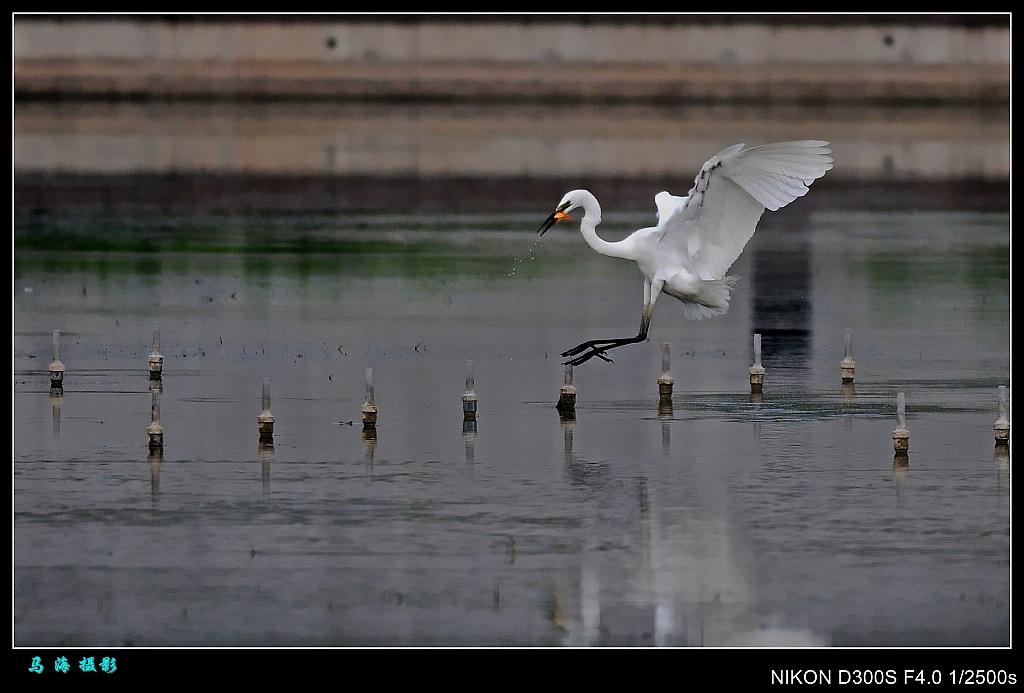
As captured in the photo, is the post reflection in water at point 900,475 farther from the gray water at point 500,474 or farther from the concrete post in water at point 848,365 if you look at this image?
the concrete post in water at point 848,365

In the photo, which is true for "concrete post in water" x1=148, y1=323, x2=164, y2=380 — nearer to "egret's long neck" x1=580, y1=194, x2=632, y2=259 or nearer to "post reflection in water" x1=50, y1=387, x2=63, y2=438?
"post reflection in water" x1=50, y1=387, x2=63, y2=438

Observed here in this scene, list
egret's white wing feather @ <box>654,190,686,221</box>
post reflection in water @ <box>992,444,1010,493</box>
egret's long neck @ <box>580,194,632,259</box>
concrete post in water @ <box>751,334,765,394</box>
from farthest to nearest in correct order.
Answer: concrete post in water @ <box>751,334,765,394</box> → egret's white wing feather @ <box>654,190,686,221</box> → egret's long neck @ <box>580,194,632,259</box> → post reflection in water @ <box>992,444,1010,493</box>

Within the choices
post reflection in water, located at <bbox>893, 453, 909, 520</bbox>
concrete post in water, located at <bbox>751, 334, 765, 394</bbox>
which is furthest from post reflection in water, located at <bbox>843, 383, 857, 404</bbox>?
post reflection in water, located at <bbox>893, 453, 909, 520</bbox>

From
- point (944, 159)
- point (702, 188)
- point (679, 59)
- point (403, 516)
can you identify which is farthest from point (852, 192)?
point (403, 516)

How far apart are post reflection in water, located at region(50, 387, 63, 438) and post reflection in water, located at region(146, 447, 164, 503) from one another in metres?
1.44

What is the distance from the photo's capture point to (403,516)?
58.2ft

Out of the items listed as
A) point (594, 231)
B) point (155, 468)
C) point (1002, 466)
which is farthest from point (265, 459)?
point (1002, 466)

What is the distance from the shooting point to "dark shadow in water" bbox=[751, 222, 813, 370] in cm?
2844

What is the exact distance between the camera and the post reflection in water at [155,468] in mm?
18481

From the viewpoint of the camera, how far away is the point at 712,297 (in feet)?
71.9

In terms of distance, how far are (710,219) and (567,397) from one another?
97.3 inches

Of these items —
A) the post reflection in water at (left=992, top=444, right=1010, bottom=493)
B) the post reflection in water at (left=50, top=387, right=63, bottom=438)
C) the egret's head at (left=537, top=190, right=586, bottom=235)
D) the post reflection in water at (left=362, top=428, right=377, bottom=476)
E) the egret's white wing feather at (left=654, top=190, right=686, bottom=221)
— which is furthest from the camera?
the egret's white wing feather at (left=654, top=190, right=686, bottom=221)

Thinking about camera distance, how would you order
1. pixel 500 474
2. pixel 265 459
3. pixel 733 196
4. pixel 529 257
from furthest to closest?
pixel 529 257 → pixel 733 196 → pixel 265 459 → pixel 500 474

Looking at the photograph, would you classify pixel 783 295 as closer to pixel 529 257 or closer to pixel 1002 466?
pixel 529 257
